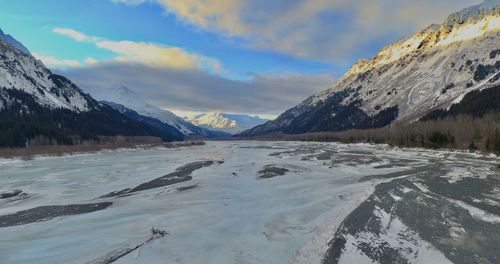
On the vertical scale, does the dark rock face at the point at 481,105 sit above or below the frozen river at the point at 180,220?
above

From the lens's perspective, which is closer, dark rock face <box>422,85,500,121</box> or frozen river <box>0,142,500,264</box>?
frozen river <box>0,142,500,264</box>

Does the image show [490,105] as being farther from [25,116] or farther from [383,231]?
[25,116]

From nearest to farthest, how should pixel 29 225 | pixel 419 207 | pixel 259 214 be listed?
pixel 29 225, pixel 259 214, pixel 419 207

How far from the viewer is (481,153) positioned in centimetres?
8556

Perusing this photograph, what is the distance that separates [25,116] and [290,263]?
19901cm

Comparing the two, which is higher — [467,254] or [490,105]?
[490,105]

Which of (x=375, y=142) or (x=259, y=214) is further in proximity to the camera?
(x=375, y=142)

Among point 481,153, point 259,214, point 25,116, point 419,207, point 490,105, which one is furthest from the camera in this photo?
point 25,116

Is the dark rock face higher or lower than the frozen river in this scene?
higher

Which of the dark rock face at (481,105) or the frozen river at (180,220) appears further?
the dark rock face at (481,105)

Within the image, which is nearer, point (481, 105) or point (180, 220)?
point (180, 220)

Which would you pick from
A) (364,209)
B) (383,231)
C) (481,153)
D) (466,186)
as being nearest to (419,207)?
(364,209)

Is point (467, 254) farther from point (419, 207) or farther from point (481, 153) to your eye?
point (481, 153)

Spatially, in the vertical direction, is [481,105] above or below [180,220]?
above
